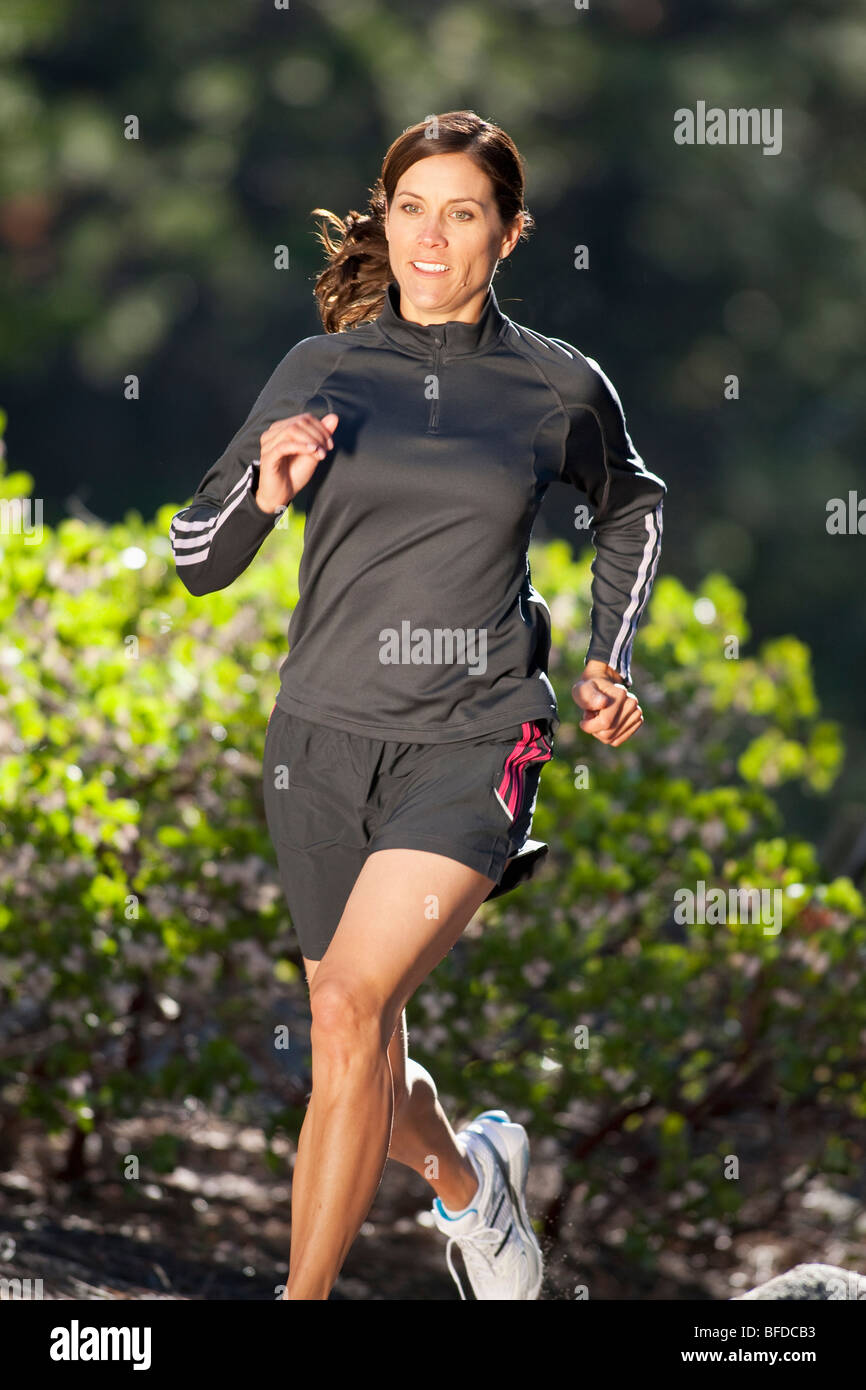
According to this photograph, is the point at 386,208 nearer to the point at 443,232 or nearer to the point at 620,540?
the point at 443,232

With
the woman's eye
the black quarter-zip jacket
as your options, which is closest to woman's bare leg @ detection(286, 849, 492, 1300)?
the black quarter-zip jacket

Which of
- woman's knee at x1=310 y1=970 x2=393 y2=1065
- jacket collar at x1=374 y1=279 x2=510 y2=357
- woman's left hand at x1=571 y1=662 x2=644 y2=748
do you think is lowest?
woman's knee at x1=310 y1=970 x2=393 y2=1065

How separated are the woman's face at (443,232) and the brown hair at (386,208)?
23mm

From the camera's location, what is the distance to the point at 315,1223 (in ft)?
8.48

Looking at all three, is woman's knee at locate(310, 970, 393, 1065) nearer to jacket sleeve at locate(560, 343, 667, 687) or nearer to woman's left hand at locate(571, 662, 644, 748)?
woman's left hand at locate(571, 662, 644, 748)

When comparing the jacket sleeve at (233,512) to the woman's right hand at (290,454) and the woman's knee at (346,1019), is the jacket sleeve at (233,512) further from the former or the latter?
the woman's knee at (346,1019)

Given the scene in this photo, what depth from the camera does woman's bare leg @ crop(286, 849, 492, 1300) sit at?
2580mm

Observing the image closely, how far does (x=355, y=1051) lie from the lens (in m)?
2.58

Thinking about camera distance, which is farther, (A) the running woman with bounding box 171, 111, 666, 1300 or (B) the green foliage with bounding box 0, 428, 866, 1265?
(B) the green foliage with bounding box 0, 428, 866, 1265

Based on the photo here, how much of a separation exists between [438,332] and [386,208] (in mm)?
297

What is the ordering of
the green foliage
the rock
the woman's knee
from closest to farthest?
1. the woman's knee
2. the rock
3. the green foliage

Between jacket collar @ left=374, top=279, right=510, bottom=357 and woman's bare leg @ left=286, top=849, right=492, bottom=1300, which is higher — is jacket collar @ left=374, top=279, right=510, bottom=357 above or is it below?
above

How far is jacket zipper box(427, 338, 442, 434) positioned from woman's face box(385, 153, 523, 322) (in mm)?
50
